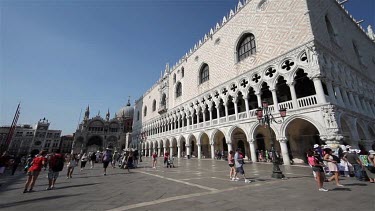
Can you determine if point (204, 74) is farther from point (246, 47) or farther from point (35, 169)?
point (35, 169)

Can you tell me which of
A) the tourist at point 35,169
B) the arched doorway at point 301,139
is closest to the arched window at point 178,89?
the arched doorway at point 301,139

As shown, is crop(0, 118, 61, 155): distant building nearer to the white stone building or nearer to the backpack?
the white stone building

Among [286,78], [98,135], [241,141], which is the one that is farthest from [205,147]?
[98,135]

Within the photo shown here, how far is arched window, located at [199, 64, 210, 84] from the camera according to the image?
78.7 feet

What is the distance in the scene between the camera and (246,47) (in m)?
18.7

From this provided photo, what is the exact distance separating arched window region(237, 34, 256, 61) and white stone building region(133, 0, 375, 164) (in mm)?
108

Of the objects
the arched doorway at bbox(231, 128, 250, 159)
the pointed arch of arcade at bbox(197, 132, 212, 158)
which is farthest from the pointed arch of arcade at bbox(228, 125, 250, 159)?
the pointed arch of arcade at bbox(197, 132, 212, 158)

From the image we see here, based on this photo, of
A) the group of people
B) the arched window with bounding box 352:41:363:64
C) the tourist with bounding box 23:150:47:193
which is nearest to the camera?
the group of people

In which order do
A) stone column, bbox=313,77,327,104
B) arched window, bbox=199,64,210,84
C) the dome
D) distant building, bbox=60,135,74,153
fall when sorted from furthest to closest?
distant building, bbox=60,135,74,153 → the dome → arched window, bbox=199,64,210,84 → stone column, bbox=313,77,327,104

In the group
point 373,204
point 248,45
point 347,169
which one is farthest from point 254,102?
point 373,204

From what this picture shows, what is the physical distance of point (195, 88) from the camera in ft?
82.7

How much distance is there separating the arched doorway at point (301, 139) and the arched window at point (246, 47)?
319 inches

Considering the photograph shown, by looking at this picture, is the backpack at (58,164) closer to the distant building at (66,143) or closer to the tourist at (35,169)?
the tourist at (35,169)

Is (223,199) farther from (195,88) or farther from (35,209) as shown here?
(195,88)
